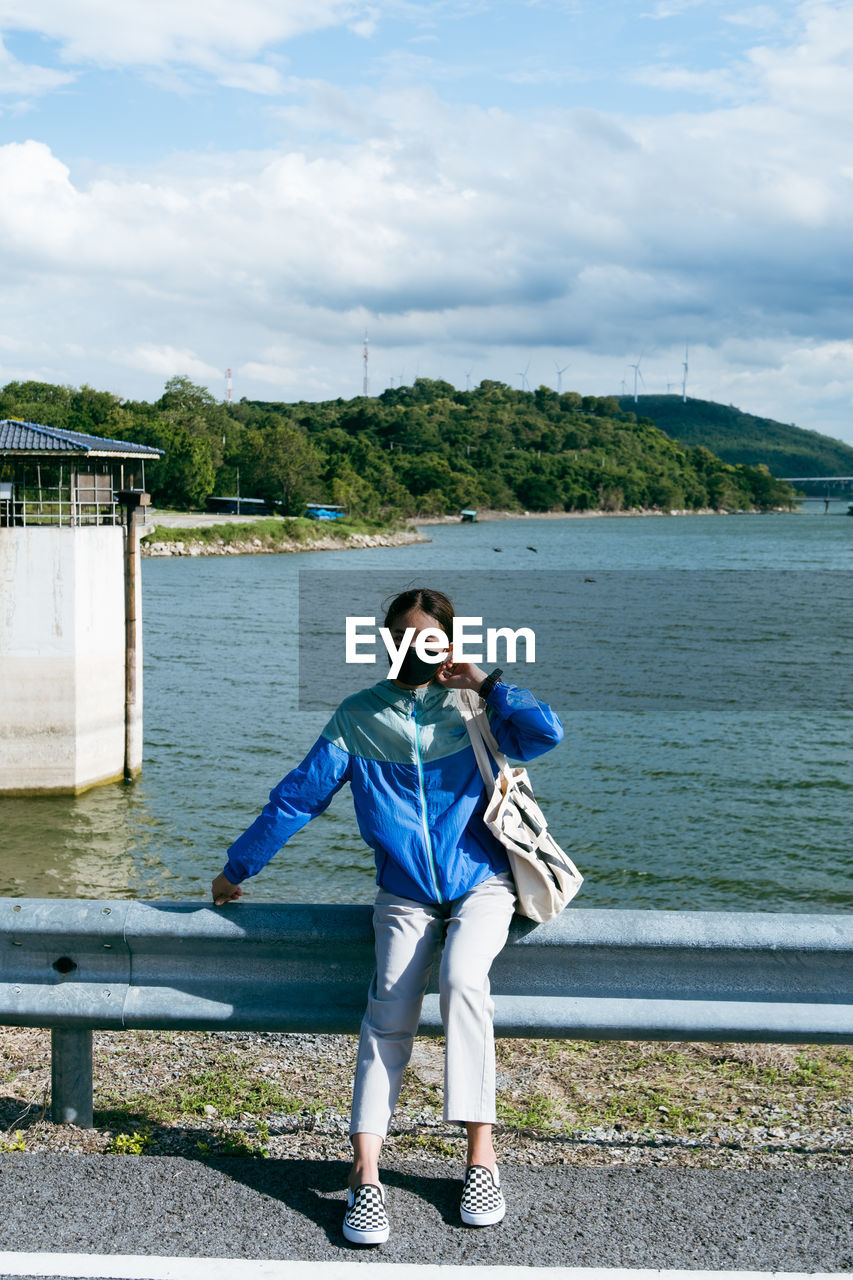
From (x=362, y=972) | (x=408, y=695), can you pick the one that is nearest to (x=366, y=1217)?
(x=362, y=972)

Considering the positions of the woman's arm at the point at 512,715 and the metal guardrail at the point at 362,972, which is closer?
the metal guardrail at the point at 362,972

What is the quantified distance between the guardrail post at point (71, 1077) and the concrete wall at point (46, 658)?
20.2 metres

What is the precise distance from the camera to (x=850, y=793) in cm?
2439

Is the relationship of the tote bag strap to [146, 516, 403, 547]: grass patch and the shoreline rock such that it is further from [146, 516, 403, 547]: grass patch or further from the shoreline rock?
[146, 516, 403, 547]: grass patch

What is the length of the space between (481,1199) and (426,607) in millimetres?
1856

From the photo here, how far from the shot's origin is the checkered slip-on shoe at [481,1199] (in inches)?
138

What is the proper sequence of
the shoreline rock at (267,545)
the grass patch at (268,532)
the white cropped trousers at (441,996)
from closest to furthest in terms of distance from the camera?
the white cropped trousers at (441,996) → the shoreline rock at (267,545) → the grass patch at (268,532)

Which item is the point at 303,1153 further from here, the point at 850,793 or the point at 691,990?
the point at 850,793

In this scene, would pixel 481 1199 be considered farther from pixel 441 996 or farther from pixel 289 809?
pixel 289 809

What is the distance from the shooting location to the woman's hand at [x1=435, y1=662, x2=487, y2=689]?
425cm

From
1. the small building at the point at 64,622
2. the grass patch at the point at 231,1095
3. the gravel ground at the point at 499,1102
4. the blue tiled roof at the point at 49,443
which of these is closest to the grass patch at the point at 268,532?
the blue tiled roof at the point at 49,443

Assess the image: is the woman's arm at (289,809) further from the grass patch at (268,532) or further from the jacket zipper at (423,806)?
the grass patch at (268,532)

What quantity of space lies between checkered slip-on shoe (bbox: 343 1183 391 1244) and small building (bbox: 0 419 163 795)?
21.2 metres

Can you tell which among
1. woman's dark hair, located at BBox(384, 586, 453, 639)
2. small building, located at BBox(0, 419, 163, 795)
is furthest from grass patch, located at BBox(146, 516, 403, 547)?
woman's dark hair, located at BBox(384, 586, 453, 639)
